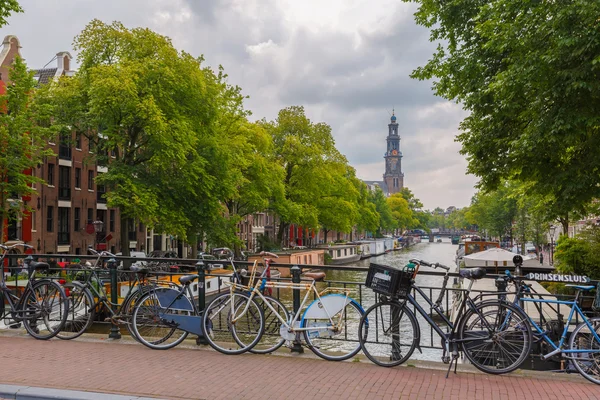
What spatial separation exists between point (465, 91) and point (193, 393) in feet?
46.8

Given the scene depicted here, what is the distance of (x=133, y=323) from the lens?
8438mm

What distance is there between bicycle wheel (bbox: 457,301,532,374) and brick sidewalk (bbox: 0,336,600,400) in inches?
7.7

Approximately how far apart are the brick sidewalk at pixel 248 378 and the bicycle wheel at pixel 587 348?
155mm

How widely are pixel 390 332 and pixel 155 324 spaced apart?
3451mm

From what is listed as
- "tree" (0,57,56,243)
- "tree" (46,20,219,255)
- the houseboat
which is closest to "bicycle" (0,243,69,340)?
"tree" (46,20,219,255)

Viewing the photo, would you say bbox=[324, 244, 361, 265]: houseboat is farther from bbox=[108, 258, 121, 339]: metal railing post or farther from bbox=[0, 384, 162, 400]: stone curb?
bbox=[0, 384, 162, 400]: stone curb

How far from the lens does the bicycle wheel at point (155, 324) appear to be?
831cm

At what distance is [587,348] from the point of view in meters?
6.61

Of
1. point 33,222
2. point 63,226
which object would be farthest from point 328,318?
point 63,226

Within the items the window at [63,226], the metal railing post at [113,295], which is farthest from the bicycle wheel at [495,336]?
the window at [63,226]

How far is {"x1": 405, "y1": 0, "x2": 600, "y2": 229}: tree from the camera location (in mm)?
12742

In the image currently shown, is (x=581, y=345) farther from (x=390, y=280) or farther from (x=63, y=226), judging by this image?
(x=63, y=226)

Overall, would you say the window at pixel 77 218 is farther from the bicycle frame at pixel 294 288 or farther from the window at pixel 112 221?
the bicycle frame at pixel 294 288

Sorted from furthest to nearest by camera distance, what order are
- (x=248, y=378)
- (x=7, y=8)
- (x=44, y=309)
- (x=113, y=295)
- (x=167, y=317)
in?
(x=7, y=8) < (x=113, y=295) < (x=44, y=309) < (x=167, y=317) < (x=248, y=378)
